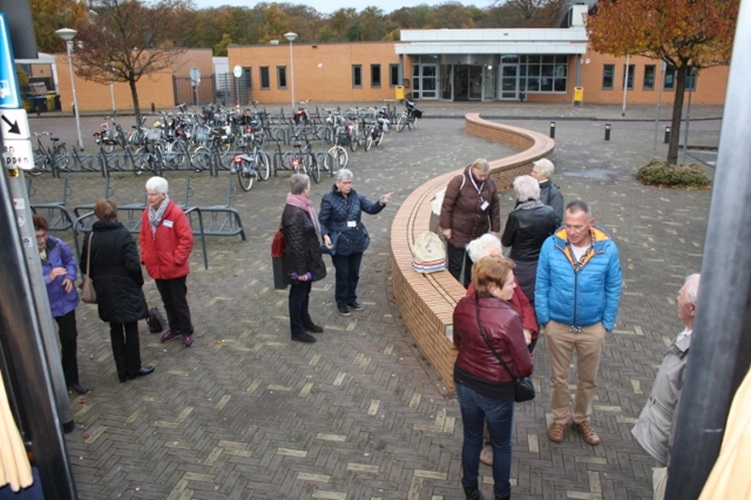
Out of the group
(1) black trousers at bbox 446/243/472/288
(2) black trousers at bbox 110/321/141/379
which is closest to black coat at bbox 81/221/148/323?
(2) black trousers at bbox 110/321/141/379

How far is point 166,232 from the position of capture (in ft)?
20.3

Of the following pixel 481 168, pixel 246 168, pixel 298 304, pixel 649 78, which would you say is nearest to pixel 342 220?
pixel 298 304

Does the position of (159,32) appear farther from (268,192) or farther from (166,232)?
(166,232)

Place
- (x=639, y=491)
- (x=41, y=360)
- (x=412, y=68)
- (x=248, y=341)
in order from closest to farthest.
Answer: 1. (x=41, y=360)
2. (x=639, y=491)
3. (x=248, y=341)
4. (x=412, y=68)

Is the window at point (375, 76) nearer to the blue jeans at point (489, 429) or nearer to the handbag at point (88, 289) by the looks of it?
the handbag at point (88, 289)

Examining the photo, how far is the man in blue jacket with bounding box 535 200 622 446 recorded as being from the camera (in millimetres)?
4434

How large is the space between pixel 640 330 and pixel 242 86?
4181cm

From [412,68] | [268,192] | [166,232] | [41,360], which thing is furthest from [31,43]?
[412,68]

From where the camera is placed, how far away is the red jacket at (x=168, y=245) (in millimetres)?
6184

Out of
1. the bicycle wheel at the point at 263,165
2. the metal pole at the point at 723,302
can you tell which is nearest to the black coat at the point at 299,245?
the metal pole at the point at 723,302

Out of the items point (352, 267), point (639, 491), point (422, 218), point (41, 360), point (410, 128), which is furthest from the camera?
point (410, 128)

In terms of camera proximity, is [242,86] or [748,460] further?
[242,86]

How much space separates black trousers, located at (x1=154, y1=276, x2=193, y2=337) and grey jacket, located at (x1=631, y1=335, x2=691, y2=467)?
447cm

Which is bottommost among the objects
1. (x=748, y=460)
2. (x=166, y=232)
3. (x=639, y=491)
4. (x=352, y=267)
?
(x=639, y=491)
